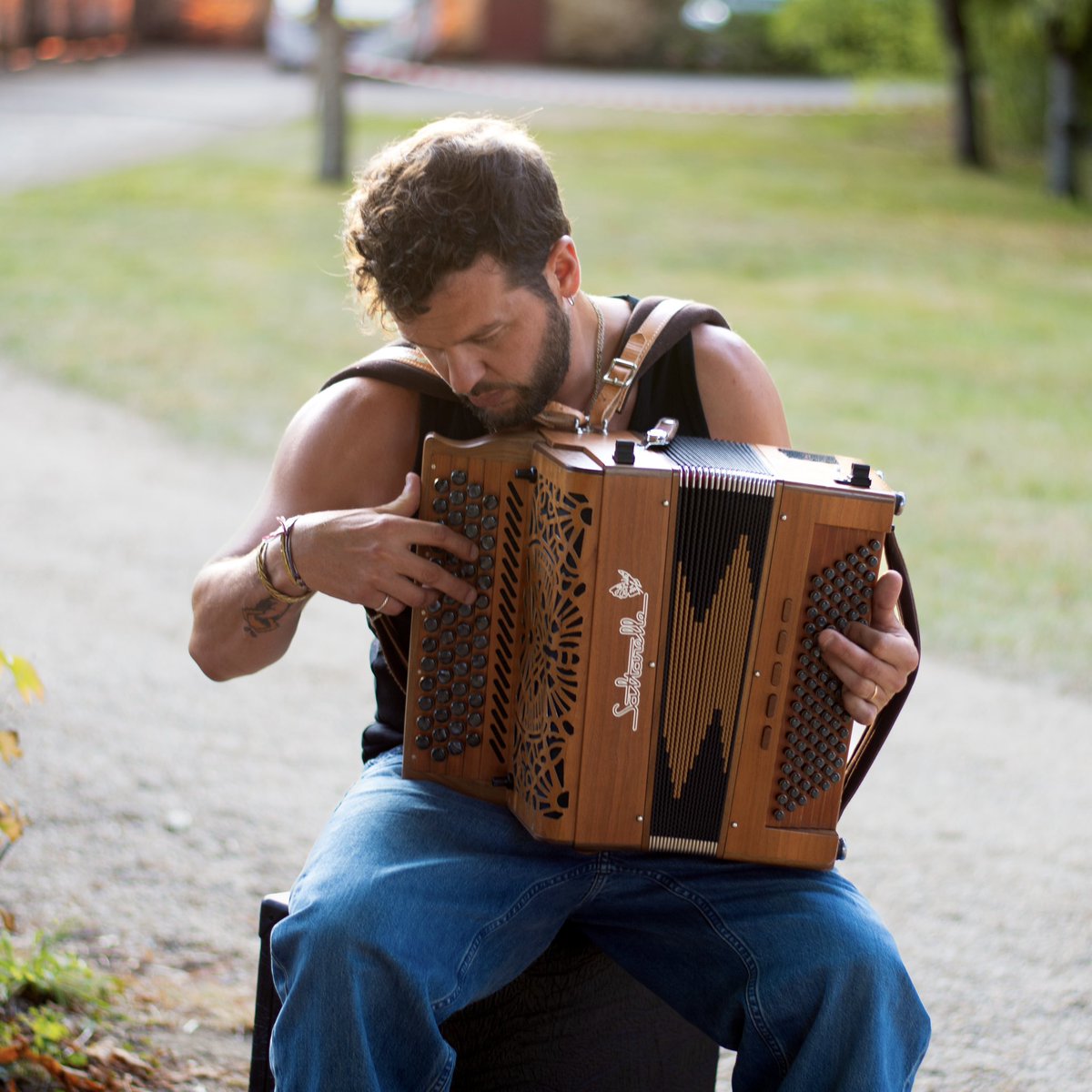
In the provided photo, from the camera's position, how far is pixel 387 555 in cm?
221

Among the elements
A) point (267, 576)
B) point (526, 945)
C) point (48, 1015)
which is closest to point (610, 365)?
point (267, 576)

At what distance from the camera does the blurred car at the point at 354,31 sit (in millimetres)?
19969

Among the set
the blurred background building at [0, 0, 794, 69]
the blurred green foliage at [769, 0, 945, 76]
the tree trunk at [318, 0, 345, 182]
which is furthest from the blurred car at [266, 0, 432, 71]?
the tree trunk at [318, 0, 345, 182]

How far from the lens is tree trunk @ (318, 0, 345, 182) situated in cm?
1230

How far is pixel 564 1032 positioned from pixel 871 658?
2.59 feet

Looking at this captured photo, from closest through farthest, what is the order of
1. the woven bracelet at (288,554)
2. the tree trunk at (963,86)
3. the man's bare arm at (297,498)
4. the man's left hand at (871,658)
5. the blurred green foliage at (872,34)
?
1. the man's left hand at (871,658)
2. the woven bracelet at (288,554)
3. the man's bare arm at (297,498)
4. the tree trunk at (963,86)
5. the blurred green foliage at (872,34)

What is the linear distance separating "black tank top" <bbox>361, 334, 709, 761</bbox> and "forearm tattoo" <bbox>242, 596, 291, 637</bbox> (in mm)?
185

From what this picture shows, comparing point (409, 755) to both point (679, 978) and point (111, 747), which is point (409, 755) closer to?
point (679, 978)

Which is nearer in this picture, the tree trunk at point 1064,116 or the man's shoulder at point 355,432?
the man's shoulder at point 355,432

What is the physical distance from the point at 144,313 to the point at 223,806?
6.73 metres

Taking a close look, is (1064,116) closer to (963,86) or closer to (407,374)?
(963,86)

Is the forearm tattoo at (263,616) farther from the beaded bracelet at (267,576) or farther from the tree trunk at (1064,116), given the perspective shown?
the tree trunk at (1064,116)

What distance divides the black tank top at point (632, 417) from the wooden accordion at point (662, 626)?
10.4 inches

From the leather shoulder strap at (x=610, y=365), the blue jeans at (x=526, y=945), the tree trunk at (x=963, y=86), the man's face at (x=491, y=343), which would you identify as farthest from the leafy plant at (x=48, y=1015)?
the tree trunk at (x=963, y=86)
